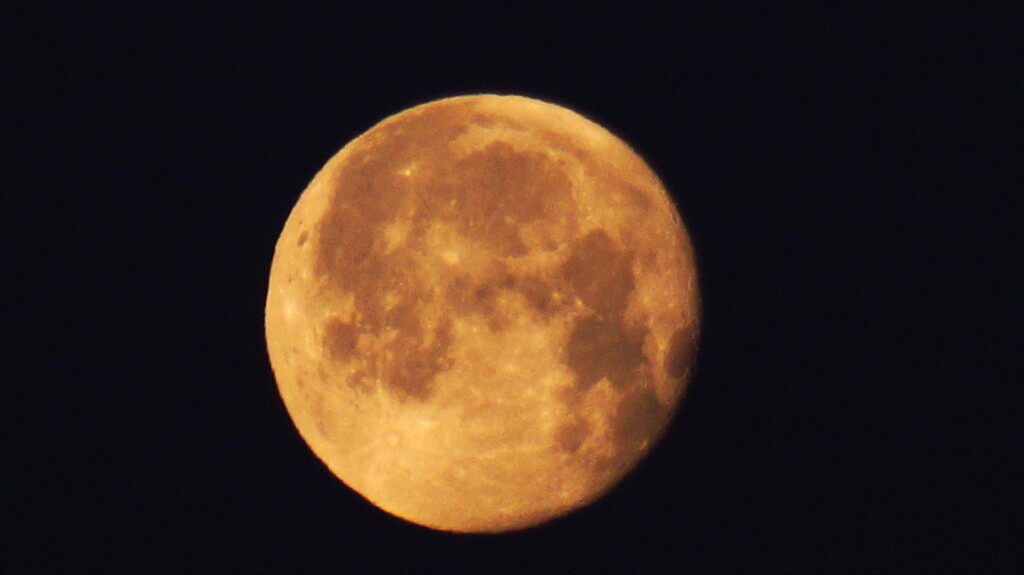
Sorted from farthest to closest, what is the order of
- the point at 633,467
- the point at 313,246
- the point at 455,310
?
the point at 633,467 → the point at 313,246 → the point at 455,310

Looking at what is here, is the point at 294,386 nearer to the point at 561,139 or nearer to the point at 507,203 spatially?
the point at 507,203

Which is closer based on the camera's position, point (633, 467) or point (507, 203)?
point (507, 203)

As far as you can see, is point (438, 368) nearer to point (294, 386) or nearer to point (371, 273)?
point (371, 273)

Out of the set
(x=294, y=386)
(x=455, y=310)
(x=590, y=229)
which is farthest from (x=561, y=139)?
(x=294, y=386)

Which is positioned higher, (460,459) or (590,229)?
(590,229)

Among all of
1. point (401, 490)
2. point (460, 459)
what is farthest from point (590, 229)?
point (401, 490)

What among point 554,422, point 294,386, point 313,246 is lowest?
point 554,422

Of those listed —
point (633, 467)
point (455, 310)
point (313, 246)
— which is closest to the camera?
point (455, 310)
